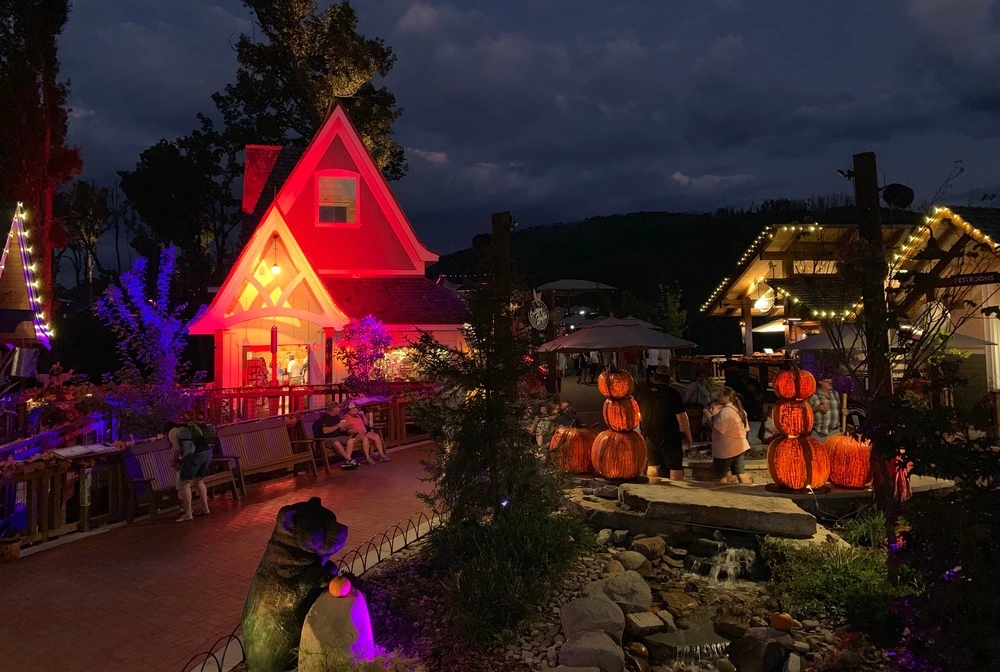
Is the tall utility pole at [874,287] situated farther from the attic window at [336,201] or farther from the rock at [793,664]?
the attic window at [336,201]

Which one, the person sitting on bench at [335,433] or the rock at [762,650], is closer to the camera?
the rock at [762,650]

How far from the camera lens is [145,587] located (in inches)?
233

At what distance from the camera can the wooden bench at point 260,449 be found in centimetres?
988

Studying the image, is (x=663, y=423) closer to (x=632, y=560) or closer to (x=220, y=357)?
(x=632, y=560)

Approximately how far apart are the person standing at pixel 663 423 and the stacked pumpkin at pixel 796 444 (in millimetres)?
1399

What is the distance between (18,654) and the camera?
4.64 metres

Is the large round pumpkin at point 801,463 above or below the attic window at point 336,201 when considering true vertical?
below

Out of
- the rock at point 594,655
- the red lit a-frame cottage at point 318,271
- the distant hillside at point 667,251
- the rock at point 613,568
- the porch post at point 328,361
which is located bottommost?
the rock at point 594,655

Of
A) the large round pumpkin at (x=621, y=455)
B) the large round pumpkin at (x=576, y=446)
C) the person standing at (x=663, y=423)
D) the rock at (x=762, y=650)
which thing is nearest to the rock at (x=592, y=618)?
the rock at (x=762, y=650)

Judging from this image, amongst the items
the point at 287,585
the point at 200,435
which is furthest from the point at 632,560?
the point at 200,435

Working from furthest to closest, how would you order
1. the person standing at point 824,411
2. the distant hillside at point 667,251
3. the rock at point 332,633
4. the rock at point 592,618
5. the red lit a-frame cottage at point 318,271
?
the distant hillside at point 667,251 < the red lit a-frame cottage at point 318,271 < the person standing at point 824,411 < the rock at point 592,618 < the rock at point 332,633

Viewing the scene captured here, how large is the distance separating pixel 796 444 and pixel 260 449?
8.20 m

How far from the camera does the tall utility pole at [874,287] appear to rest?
496 cm

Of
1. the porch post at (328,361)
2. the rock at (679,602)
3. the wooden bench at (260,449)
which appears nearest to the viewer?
the rock at (679,602)
